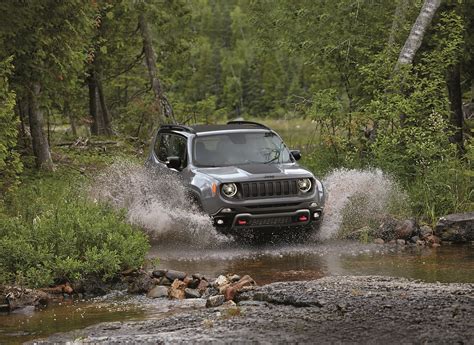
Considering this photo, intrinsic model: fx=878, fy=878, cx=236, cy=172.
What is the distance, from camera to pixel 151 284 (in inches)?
448

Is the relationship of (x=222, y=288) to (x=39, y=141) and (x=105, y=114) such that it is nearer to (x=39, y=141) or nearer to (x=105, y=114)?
(x=39, y=141)

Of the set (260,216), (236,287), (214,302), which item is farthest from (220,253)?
(214,302)

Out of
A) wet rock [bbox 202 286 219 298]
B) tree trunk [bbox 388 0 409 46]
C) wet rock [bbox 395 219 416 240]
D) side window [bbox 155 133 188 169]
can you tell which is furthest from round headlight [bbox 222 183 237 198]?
tree trunk [bbox 388 0 409 46]

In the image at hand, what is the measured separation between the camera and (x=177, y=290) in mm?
10938

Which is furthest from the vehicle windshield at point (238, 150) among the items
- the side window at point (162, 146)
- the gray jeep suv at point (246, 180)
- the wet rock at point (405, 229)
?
the wet rock at point (405, 229)

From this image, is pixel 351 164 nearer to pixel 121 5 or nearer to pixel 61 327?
pixel 61 327

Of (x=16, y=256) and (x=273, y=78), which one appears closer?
(x=16, y=256)

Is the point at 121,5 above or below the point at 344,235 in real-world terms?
above

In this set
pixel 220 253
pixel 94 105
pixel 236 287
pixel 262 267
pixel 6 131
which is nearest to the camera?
pixel 236 287

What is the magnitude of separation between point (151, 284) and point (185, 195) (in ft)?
13.0

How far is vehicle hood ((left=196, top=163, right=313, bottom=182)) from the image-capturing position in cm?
1448

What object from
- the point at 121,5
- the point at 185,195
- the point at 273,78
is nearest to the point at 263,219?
the point at 185,195

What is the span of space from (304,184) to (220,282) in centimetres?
399

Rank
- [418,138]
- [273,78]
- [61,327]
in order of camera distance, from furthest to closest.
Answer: [273,78]
[418,138]
[61,327]
